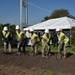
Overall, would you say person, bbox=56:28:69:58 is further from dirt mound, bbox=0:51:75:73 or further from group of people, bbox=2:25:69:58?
dirt mound, bbox=0:51:75:73

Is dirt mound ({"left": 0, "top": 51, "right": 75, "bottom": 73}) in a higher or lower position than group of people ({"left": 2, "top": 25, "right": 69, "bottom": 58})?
lower

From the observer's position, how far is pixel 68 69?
13.8m

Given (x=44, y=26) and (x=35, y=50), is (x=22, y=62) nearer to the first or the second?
(x=35, y=50)

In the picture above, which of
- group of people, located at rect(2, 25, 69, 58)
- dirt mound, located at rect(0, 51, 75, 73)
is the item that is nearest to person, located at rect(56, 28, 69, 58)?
group of people, located at rect(2, 25, 69, 58)

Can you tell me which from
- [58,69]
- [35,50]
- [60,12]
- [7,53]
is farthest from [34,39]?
[60,12]

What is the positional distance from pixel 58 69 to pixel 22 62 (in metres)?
2.87

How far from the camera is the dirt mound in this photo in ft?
47.1

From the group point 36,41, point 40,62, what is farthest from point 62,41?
point 36,41

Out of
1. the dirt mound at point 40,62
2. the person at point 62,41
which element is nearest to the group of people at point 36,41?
the person at point 62,41

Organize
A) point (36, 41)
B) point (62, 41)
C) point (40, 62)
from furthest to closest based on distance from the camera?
point (36, 41)
point (62, 41)
point (40, 62)

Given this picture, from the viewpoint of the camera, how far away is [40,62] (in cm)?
1584

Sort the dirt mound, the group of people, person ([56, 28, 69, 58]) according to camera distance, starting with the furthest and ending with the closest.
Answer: the group of people, person ([56, 28, 69, 58]), the dirt mound

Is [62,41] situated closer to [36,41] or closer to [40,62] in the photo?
[40,62]

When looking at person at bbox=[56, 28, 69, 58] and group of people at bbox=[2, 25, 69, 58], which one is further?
group of people at bbox=[2, 25, 69, 58]
